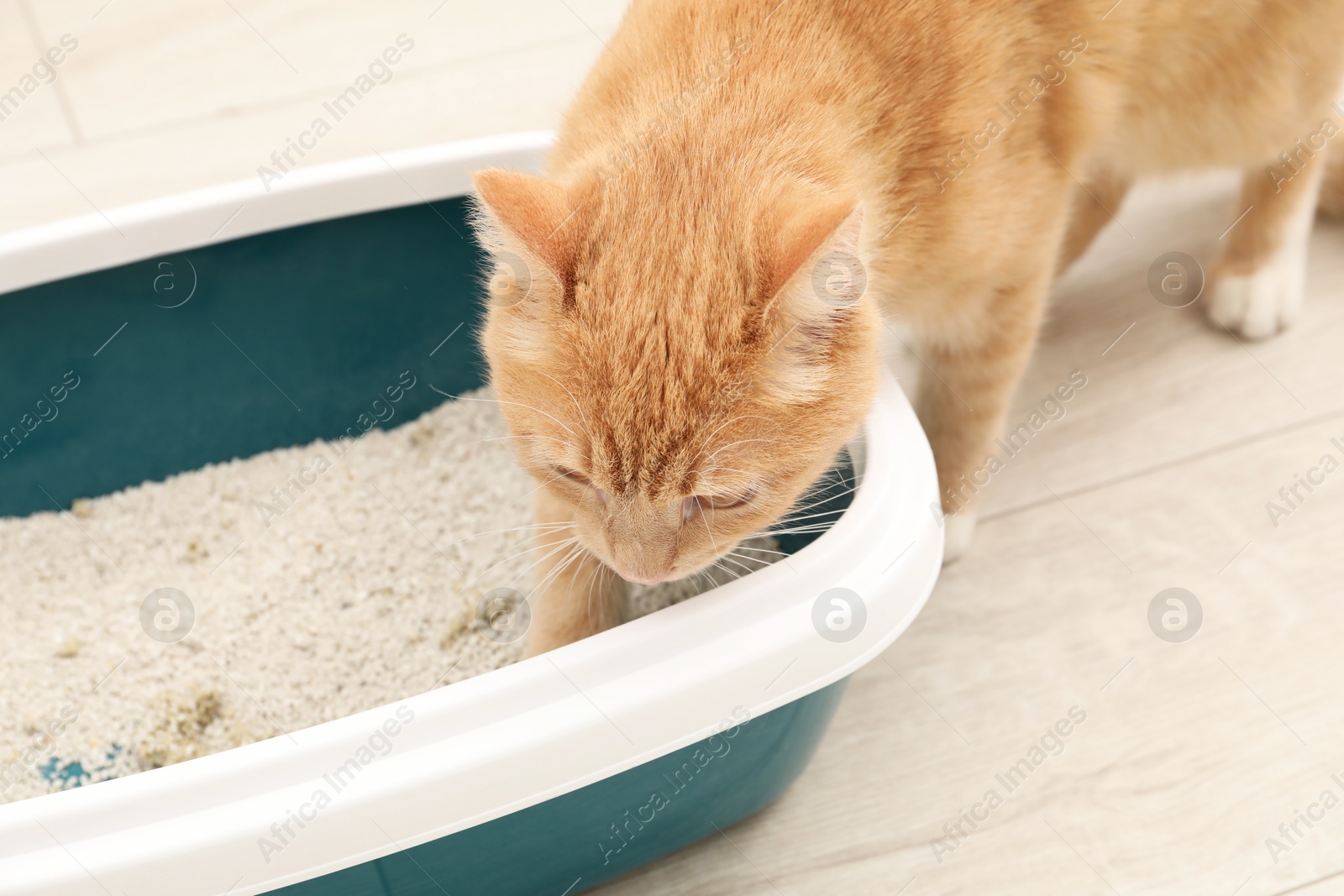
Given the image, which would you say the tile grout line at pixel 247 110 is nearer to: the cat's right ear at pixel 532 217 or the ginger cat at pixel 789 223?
the ginger cat at pixel 789 223

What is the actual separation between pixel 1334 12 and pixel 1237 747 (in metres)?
0.75

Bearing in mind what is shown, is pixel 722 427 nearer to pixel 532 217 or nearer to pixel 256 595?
pixel 532 217

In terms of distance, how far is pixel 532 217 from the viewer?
0.72 m

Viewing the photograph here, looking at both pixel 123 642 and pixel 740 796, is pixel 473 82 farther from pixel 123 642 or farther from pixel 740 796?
pixel 740 796

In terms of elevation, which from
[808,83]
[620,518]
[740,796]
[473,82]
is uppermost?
[808,83]

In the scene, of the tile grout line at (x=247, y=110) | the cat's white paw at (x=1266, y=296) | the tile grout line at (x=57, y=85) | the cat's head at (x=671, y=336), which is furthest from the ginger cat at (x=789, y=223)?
the tile grout line at (x=57, y=85)

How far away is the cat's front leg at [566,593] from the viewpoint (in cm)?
98

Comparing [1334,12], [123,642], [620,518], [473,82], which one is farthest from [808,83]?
[473,82]

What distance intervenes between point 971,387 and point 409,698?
26.1 inches

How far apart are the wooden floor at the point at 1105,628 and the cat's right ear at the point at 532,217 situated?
1.95 ft

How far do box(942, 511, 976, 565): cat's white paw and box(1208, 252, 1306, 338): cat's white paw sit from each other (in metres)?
0.51

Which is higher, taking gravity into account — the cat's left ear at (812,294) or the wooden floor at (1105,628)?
the cat's left ear at (812,294)

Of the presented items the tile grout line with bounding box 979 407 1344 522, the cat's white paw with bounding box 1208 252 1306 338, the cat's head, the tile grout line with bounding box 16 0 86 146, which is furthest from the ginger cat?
the tile grout line with bounding box 16 0 86 146

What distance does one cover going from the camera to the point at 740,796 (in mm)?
954
